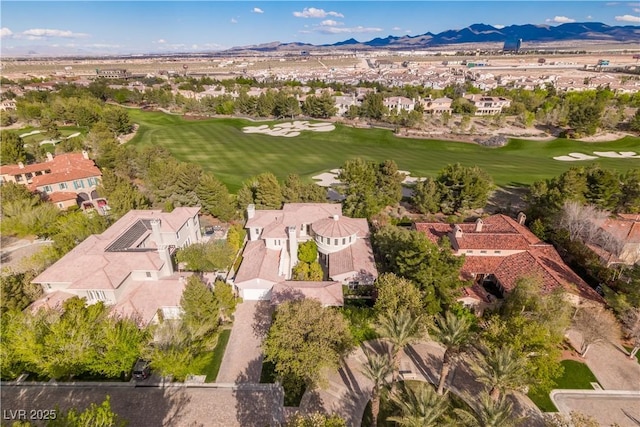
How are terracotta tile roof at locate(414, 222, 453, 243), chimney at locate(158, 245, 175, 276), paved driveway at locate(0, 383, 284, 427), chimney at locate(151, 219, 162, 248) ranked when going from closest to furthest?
paved driveway at locate(0, 383, 284, 427) → chimney at locate(158, 245, 175, 276) → chimney at locate(151, 219, 162, 248) → terracotta tile roof at locate(414, 222, 453, 243)

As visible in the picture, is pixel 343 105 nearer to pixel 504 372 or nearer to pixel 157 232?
pixel 157 232

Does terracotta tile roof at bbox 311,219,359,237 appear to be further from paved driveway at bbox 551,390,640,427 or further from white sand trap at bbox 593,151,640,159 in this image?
white sand trap at bbox 593,151,640,159

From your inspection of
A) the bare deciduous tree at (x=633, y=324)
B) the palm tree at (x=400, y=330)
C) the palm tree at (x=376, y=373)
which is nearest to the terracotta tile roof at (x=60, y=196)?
the palm tree at (x=400, y=330)

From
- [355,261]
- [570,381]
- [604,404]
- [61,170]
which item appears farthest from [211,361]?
[61,170]

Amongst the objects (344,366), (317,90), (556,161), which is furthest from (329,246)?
(317,90)

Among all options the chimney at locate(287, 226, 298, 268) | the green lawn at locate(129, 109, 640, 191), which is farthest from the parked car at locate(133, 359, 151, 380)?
the green lawn at locate(129, 109, 640, 191)

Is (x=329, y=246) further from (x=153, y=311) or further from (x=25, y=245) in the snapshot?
(x=25, y=245)
